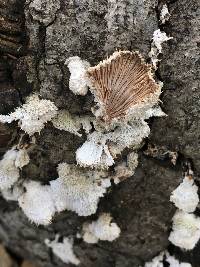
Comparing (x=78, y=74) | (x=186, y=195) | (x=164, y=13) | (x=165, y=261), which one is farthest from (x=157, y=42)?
(x=165, y=261)

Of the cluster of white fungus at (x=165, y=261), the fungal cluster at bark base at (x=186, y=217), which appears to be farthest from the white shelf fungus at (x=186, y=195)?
the cluster of white fungus at (x=165, y=261)

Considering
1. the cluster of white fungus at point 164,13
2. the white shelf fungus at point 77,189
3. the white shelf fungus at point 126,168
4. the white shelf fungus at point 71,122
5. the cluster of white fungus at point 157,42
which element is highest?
the cluster of white fungus at point 164,13

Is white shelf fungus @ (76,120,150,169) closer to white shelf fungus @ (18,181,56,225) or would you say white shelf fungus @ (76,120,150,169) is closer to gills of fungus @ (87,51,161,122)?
gills of fungus @ (87,51,161,122)

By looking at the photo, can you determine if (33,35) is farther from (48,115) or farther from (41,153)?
(41,153)

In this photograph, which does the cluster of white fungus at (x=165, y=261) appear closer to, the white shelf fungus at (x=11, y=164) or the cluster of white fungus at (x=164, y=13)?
the white shelf fungus at (x=11, y=164)

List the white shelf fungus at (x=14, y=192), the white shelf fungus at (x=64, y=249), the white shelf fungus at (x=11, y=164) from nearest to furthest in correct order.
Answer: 1. the white shelf fungus at (x=11, y=164)
2. the white shelf fungus at (x=14, y=192)
3. the white shelf fungus at (x=64, y=249)

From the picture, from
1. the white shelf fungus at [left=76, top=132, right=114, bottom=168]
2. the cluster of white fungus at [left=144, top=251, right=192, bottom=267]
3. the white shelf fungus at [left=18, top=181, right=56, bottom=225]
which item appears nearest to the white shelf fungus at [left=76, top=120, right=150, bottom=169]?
the white shelf fungus at [left=76, top=132, right=114, bottom=168]

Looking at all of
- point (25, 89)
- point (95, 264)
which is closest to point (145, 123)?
point (25, 89)

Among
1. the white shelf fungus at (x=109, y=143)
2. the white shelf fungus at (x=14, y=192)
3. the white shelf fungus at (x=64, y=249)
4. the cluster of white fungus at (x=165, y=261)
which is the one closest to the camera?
the white shelf fungus at (x=109, y=143)
